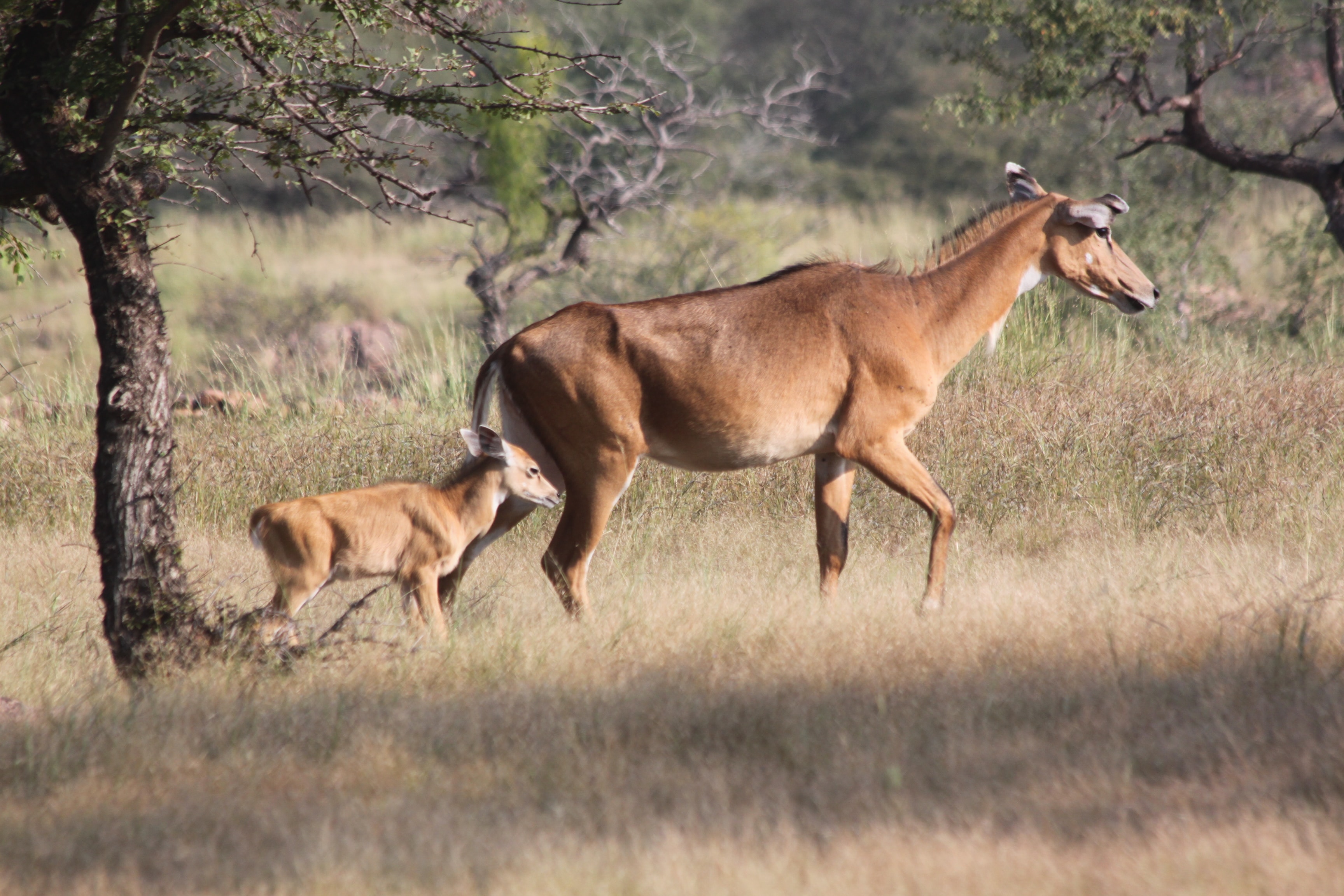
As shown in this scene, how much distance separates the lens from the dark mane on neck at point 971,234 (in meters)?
7.48

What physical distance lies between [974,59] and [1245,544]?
8277mm

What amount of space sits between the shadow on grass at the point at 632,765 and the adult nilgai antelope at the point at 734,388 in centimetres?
163

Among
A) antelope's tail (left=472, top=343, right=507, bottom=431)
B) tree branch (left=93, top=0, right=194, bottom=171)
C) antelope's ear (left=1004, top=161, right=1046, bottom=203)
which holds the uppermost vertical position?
tree branch (left=93, top=0, right=194, bottom=171)

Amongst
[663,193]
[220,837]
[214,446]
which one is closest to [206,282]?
[663,193]

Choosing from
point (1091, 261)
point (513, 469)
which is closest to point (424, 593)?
point (513, 469)

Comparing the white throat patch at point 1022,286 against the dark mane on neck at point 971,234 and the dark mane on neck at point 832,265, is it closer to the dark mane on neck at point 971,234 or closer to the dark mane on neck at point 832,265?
the dark mane on neck at point 971,234

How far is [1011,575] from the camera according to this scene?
7.09 meters

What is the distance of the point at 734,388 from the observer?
6645 millimetres

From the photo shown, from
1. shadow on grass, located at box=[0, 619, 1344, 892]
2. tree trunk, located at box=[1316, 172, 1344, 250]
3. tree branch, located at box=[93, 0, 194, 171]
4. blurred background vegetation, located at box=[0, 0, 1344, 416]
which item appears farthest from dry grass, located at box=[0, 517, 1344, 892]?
tree trunk, located at box=[1316, 172, 1344, 250]

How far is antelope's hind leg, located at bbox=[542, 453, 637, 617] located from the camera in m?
6.63

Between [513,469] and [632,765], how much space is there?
2.62m

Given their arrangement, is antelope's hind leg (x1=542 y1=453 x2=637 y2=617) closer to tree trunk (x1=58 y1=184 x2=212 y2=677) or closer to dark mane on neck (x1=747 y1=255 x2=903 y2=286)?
dark mane on neck (x1=747 y1=255 x2=903 y2=286)

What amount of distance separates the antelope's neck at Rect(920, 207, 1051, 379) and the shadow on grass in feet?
8.22

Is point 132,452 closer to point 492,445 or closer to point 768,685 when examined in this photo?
point 492,445
